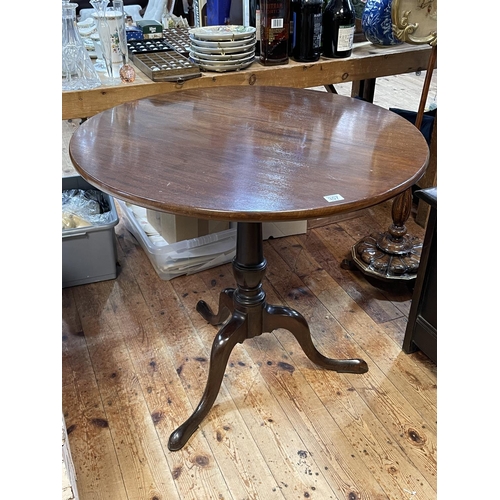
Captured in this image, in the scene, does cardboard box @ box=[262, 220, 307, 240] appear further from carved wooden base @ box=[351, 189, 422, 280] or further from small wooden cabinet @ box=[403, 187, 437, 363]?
small wooden cabinet @ box=[403, 187, 437, 363]

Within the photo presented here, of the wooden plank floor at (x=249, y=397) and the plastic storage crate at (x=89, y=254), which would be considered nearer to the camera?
the wooden plank floor at (x=249, y=397)

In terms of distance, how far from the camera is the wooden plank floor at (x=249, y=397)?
1385 mm

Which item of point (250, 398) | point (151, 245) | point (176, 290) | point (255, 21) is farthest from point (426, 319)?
point (255, 21)

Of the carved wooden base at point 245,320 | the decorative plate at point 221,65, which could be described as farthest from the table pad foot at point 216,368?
the decorative plate at point 221,65

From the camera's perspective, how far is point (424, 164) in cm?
121

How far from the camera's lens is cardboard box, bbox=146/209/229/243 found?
2.11m

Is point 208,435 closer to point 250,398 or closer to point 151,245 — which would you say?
point 250,398

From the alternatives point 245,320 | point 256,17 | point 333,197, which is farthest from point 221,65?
point 333,197

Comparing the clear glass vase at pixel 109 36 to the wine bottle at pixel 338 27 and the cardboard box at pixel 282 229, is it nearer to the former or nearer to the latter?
the wine bottle at pixel 338 27

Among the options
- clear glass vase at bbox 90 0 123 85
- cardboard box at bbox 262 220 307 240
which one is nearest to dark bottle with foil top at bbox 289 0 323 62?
clear glass vase at bbox 90 0 123 85

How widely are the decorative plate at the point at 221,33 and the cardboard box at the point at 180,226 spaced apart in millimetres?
643

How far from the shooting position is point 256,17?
6.31ft

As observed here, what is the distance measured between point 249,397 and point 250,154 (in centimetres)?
75

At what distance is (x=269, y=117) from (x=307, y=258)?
0.92 m
